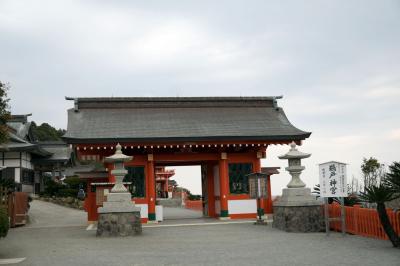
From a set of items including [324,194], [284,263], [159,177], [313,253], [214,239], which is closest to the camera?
[284,263]

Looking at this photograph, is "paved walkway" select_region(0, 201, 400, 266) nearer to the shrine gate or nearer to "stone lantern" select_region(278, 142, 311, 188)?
"stone lantern" select_region(278, 142, 311, 188)

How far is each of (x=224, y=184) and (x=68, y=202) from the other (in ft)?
57.3

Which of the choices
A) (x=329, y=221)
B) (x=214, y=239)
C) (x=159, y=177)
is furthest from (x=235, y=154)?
(x=159, y=177)

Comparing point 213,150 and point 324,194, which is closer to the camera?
point 324,194

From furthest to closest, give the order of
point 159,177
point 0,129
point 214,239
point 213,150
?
point 159,177
point 213,150
point 0,129
point 214,239

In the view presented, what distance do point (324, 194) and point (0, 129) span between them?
11.3 meters

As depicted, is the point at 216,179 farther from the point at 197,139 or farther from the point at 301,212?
the point at 301,212

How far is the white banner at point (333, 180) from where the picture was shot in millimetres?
13250

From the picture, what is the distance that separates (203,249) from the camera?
10.9 m

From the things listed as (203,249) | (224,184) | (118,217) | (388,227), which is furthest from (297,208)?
(224,184)

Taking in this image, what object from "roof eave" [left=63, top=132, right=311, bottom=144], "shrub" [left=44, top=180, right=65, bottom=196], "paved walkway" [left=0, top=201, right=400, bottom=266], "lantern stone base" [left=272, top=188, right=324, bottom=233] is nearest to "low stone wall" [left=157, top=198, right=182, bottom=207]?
"shrub" [left=44, top=180, right=65, bottom=196]

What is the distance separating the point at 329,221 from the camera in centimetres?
1484

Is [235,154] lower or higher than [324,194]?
higher

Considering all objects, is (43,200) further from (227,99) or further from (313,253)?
(313,253)
